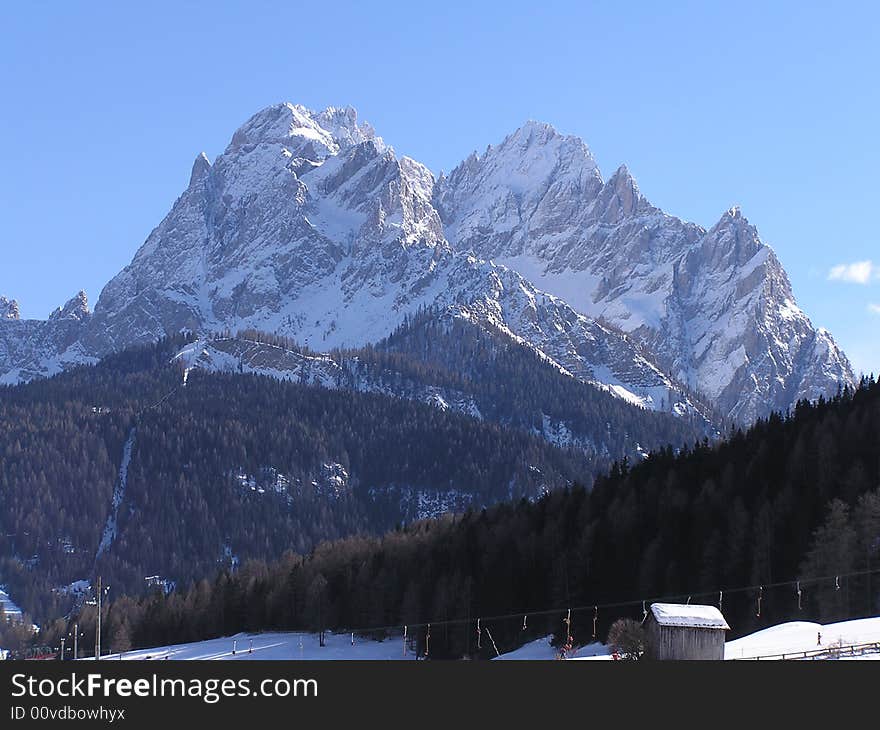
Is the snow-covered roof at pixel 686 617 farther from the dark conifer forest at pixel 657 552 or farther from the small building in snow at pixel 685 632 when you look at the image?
the dark conifer forest at pixel 657 552

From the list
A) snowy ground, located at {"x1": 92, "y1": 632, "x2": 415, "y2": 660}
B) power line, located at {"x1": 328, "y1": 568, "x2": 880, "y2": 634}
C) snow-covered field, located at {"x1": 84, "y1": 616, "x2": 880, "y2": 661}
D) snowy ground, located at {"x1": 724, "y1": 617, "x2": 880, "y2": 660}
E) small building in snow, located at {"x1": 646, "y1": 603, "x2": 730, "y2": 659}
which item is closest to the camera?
snowy ground, located at {"x1": 724, "y1": 617, "x2": 880, "y2": 660}

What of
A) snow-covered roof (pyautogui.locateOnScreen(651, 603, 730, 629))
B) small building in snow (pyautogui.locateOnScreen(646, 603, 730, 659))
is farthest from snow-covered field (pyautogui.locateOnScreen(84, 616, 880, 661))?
snow-covered roof (pyautogui.locateOnScreen(651, 603, 730, 629))

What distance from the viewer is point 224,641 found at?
7072 inches

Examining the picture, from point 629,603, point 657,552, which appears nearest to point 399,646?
point 629,603

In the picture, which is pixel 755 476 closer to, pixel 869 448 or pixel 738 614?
pixel 869 448

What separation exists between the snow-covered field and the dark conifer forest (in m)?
3.05

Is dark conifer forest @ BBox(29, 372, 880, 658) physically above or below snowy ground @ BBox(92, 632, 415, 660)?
above

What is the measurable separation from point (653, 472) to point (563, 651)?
47.9m

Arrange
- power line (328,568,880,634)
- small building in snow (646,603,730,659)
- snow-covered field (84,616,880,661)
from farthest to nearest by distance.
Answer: power line (328,568,880,634) < small building in snow (646,603,730,659) < snow-covered field (84,616,880,661)

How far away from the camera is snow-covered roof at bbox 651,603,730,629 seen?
3474 inches

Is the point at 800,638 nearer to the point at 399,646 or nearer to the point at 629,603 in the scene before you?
the point at 629,603

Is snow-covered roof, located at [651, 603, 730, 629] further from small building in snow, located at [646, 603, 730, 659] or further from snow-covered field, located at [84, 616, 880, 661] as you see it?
snow-covered field, located at [84, 616, 880, 661]

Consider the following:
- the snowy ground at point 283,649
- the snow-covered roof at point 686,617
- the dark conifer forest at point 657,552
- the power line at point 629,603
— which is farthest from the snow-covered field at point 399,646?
the dark conifer forest at point 657,552

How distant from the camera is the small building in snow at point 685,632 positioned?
87438mm
